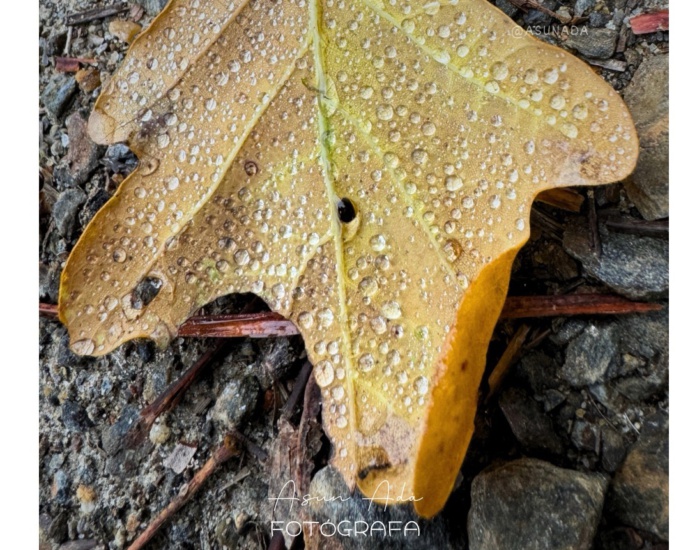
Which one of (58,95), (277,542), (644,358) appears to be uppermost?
(58,95)

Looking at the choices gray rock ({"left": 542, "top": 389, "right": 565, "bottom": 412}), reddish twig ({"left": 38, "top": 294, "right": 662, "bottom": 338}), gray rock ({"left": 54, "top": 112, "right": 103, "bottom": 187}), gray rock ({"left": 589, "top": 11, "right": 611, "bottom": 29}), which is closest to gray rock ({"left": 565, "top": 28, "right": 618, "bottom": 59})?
gray rock ({"left": 589, "top": 11, "right": 611, "bottom": 29})

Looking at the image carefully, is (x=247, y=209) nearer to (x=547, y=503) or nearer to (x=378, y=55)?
(x=378, y=55)

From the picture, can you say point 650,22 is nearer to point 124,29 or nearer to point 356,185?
point 356,185

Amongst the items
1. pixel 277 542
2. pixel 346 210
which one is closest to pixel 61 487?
pixel 277 542

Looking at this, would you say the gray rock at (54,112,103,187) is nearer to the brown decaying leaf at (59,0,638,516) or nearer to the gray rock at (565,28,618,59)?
the brown decaying leaf at (59,0,638,516)

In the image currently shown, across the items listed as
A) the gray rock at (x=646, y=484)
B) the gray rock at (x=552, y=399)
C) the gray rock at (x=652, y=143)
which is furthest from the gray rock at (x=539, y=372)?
the gray rock at (x=652, y=143)
